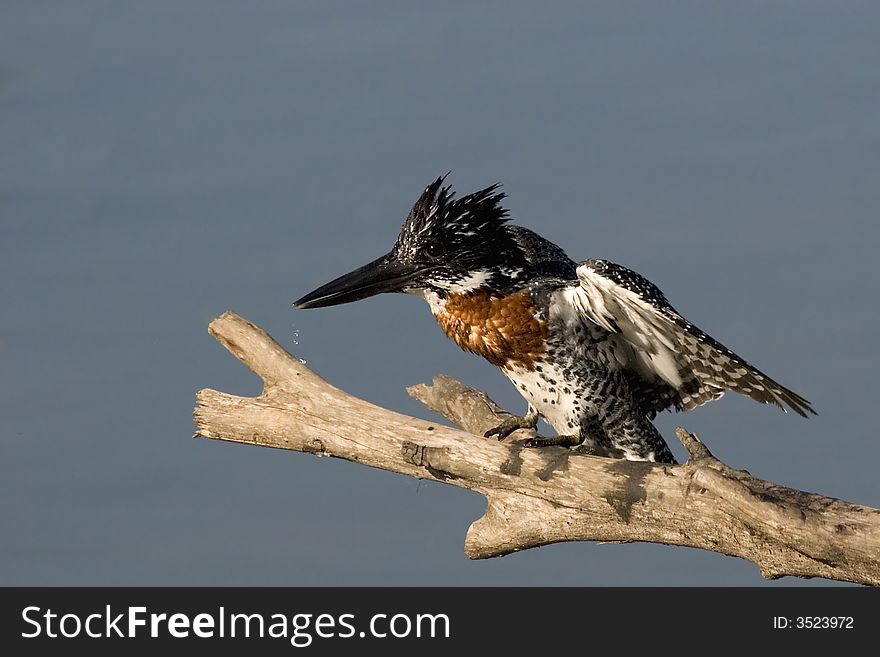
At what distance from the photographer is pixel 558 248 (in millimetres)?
7965

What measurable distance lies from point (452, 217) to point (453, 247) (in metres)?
0.18

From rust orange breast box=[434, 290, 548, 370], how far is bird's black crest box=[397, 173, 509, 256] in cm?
37

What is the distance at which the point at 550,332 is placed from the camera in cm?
738

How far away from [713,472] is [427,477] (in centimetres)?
176

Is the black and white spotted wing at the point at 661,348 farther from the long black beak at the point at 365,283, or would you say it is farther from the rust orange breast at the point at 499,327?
the long black beak at the point at 365,283

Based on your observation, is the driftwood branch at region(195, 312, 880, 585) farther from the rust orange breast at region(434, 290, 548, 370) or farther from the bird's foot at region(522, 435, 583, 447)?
the rust orange breast at region(434, 290, 548, 370)

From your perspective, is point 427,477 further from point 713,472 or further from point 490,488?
point 713,472

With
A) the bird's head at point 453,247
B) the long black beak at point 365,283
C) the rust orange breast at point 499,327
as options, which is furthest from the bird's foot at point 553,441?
the long black beak at point 365,283

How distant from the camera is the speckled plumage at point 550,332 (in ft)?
24.2

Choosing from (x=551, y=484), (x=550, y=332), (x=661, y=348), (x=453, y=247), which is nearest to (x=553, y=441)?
(x=551, y=484)

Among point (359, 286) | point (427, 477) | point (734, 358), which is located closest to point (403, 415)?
point (427, 477)

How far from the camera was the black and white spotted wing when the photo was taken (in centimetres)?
686

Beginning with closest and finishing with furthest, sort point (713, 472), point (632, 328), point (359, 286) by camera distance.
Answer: point (713, 472), point (632, 328), point (359, 286)

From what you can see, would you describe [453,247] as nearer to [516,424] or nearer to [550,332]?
[550,332]
